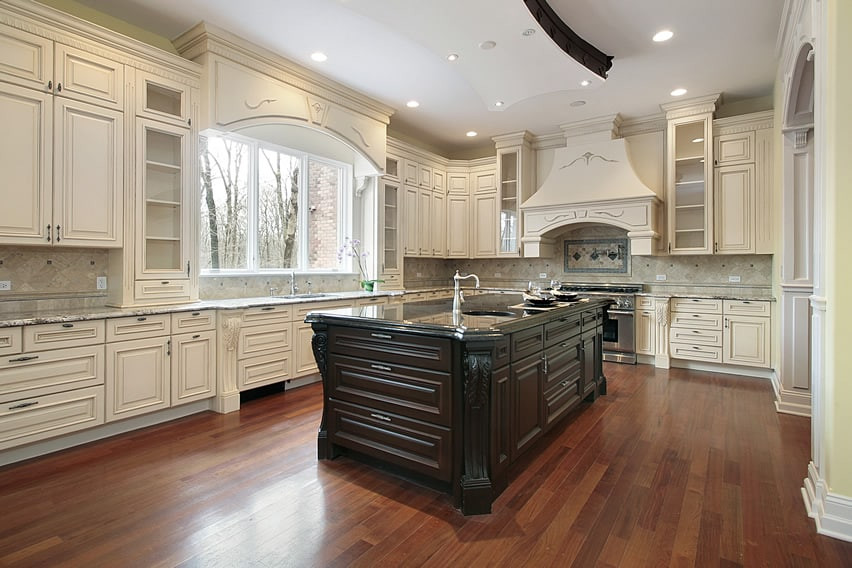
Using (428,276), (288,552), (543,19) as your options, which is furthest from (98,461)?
(428,276)

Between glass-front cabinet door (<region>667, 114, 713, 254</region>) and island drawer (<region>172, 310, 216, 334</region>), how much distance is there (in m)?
5.28

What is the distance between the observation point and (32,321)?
2.79 m

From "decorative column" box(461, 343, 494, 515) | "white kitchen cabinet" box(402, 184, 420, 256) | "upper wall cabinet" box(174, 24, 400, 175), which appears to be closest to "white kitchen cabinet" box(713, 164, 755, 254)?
"white kitchen cabinet" box(402, 184, 420, 256)

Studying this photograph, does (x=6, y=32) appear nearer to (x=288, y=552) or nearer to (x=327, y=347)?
(x=327, y=347)

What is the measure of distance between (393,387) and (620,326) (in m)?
4.08

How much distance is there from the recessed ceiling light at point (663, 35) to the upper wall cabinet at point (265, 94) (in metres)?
3.03

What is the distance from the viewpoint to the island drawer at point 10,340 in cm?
270

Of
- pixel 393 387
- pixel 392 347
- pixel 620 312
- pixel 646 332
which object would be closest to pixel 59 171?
pixel 392 347

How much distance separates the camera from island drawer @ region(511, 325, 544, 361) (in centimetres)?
252

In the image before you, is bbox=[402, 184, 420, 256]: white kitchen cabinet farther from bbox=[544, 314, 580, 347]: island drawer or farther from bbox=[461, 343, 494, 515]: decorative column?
bbox=[461, 343, 494, 515]: decorative column

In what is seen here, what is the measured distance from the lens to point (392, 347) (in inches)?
99.7

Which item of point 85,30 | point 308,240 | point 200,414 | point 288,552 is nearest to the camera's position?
point 288,552

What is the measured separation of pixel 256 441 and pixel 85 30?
10.4 ft

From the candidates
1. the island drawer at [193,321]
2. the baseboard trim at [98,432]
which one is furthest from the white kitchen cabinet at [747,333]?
the baseboard trim at [98,432]
